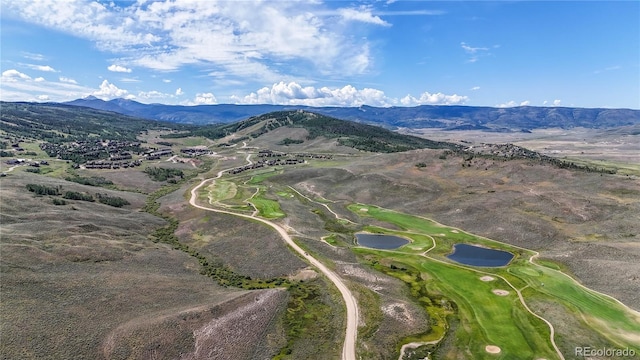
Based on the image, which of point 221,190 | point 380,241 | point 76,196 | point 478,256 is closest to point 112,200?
point 76,196

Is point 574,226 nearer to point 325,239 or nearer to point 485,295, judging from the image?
point 485,295

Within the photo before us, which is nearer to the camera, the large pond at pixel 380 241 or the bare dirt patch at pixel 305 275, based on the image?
the bare dirt patch at pixel 305 275

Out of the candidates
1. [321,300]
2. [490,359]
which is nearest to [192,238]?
[321,300]

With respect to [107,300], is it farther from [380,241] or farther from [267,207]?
[267,207]

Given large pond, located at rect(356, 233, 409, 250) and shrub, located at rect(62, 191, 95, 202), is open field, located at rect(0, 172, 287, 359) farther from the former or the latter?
large pond, located at rect(356, 233, 409, 250)

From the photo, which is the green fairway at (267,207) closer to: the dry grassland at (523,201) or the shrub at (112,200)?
the dry grassland at (523,201)

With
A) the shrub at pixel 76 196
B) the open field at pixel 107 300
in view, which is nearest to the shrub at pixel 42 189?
the shrub at pixel 76 196

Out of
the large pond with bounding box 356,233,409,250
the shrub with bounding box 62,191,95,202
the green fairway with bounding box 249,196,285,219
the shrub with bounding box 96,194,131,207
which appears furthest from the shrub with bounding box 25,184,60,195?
the large pond with bounding box 356,233,409,250
